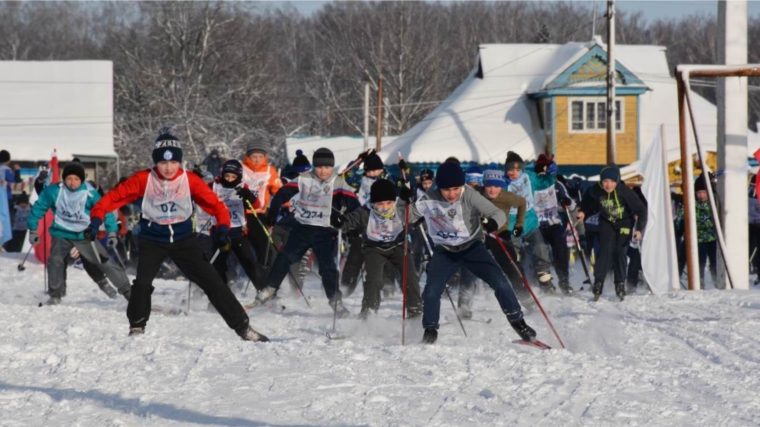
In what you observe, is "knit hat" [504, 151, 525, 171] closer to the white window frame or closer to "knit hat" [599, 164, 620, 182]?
"knit hat" [599, 164, 620, 182]

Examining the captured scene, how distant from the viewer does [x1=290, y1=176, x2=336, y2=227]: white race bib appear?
10.6m

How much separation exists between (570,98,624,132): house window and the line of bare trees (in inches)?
227

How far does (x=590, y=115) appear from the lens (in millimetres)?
35438

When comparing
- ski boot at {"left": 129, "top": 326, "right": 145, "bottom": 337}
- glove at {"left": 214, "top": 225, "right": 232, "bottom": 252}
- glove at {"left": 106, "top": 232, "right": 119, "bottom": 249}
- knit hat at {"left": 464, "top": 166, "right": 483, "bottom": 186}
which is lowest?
ski boot at {"left": 129, "top": 326, "right": 145, "bottom": 337}

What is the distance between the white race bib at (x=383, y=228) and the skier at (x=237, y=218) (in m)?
1.92

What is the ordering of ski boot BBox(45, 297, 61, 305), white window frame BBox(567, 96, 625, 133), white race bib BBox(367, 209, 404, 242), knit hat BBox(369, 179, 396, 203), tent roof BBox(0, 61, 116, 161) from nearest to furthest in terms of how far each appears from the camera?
knit hat BBox(369, 179, 396, 203) → white race bib BBox(367, 209, 404, 242) → ski boot BBox(45, 297, 61, 305) → white window frame BBox(567, 96, 625, 133) → tent roof BBox(0, 61, 116, 161)

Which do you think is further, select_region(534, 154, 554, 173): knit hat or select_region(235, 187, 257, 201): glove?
select_region(534, 154, 554, 173): knit hat

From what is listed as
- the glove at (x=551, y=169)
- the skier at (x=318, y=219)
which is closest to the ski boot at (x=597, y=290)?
the glove at (x=551, y=169)

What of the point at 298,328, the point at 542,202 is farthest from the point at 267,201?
the point at 542,202

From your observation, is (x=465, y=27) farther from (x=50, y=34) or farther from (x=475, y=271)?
(x=475, y=271)

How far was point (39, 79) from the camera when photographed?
41625mm

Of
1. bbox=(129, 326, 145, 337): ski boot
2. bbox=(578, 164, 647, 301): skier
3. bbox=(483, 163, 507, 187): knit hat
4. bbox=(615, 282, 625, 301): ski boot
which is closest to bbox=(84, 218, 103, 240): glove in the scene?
bbox=(129, 326, 145, 337): ski boot

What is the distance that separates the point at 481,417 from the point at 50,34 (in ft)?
232

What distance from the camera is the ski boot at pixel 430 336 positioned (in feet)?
26.9
